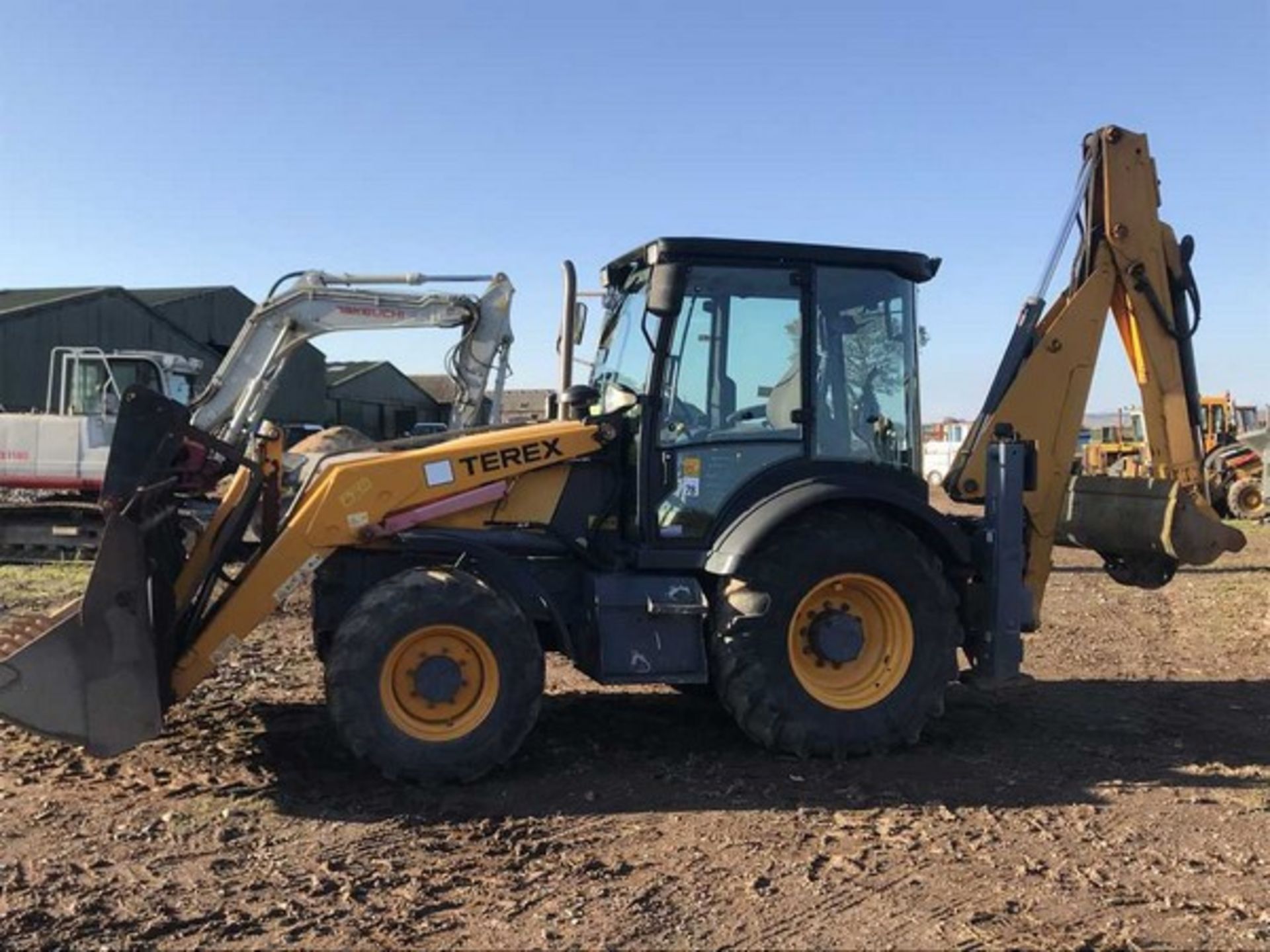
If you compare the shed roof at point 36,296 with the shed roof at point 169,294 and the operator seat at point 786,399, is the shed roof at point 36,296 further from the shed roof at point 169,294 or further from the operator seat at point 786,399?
the operator seat at point 786,399

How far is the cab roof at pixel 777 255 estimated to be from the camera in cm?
577

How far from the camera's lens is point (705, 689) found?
708 cm

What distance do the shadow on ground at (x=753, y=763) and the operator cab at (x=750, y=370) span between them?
4.07 ft

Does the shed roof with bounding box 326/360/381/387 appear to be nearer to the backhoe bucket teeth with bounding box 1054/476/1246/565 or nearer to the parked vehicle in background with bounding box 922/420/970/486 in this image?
the parked vehicle in background with bounding box 922/420/970/486

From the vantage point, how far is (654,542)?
19.3 ft

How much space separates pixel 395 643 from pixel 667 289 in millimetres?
2218

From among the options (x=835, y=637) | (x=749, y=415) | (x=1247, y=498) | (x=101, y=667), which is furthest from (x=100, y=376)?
(x=1247, y=498)

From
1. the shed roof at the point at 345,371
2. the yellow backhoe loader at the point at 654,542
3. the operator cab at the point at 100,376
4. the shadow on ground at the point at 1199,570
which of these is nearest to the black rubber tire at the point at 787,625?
the yellow backhoe loader at the point at 654,542

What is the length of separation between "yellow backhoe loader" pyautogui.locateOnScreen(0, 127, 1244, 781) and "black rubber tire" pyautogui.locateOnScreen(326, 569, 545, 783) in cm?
1

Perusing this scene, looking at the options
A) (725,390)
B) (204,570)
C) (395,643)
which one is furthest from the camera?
(725,390)

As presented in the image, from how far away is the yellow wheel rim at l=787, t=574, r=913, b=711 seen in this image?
5840 millimetres

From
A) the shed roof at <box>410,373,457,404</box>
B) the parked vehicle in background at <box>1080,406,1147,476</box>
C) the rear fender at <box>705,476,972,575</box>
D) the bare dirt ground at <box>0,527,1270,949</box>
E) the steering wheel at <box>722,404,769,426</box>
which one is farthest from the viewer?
the shed roof at <box>410,373,457,404</box>

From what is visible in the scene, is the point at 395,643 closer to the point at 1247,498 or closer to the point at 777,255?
the point at 777,255

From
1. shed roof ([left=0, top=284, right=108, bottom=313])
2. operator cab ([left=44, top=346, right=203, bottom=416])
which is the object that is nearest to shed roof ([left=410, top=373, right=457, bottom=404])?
shed roof ([left=0, top=284, right=108, bottom=313])
